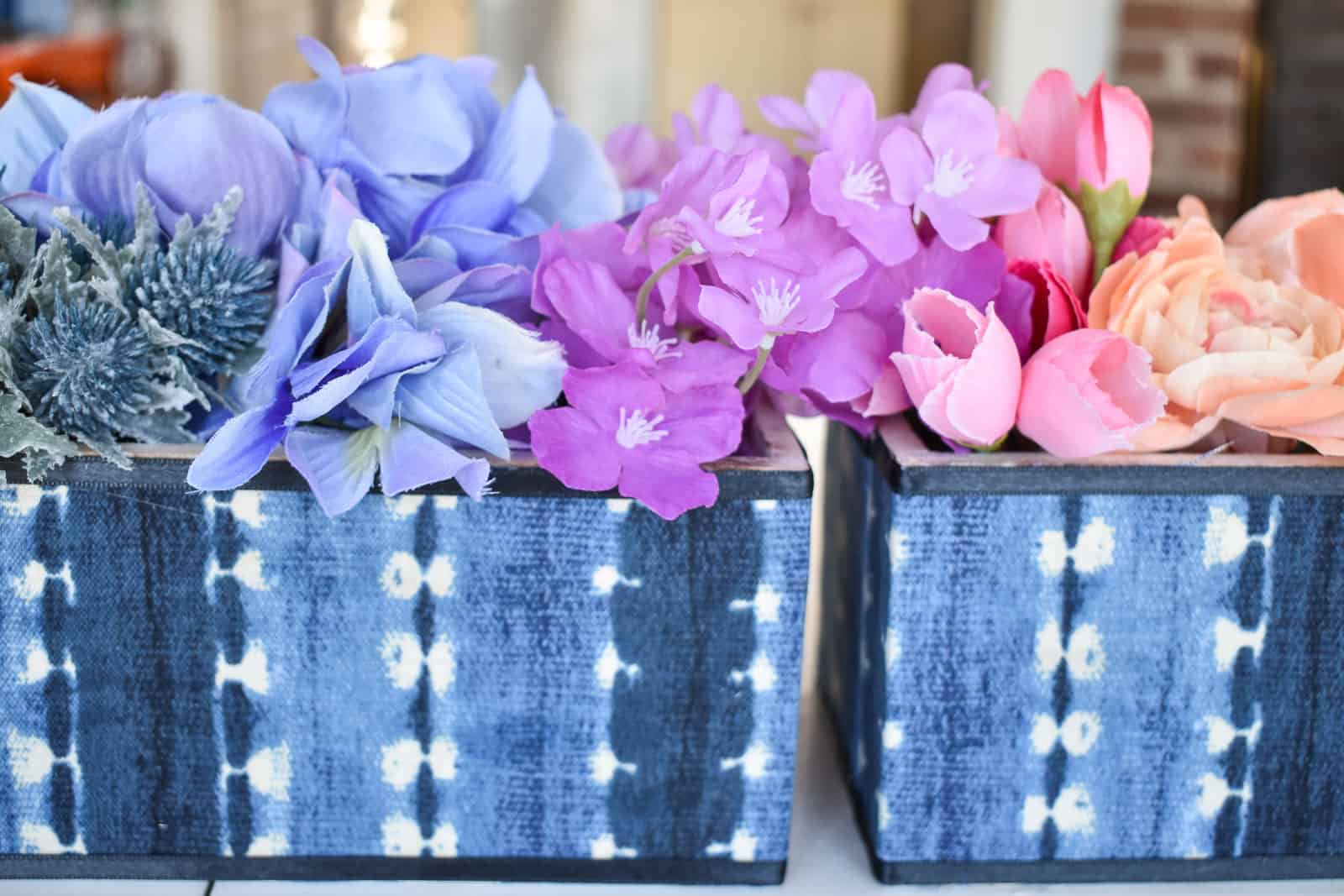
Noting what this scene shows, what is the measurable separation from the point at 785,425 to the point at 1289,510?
7.0 inches

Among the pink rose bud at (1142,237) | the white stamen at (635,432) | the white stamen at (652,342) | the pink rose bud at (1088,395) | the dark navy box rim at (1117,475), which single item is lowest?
the dark navy box rim at (1117,475)

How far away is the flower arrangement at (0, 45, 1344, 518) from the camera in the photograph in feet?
1.39

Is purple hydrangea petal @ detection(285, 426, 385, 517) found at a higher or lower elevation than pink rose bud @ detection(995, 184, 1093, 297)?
lower

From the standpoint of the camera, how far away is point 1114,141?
1.61ft

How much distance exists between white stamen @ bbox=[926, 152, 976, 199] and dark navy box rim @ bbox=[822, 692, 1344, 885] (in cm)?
24

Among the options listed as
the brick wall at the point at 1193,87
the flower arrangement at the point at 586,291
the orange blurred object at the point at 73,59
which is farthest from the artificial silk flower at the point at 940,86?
the orange blurred object at the point at 73,59

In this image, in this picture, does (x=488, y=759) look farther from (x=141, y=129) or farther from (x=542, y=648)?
(x=141, y=129)

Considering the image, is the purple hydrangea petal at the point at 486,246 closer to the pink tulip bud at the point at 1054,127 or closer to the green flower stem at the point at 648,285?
the green flower stem at the point at 648,285

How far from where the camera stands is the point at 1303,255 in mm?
498

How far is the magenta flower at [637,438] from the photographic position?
1.37 feet

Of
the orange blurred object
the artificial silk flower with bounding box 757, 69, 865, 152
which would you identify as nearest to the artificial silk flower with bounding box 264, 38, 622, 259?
the artificial silk flower with bounding box 757, 69, 865, 152

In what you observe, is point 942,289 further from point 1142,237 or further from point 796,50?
point 796,50

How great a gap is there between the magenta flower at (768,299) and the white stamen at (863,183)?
3 centimetres

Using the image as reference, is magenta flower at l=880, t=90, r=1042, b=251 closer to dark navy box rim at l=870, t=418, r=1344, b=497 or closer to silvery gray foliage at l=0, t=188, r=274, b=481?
dark navy box rim at l=870, t=418, r=1344, b=497
